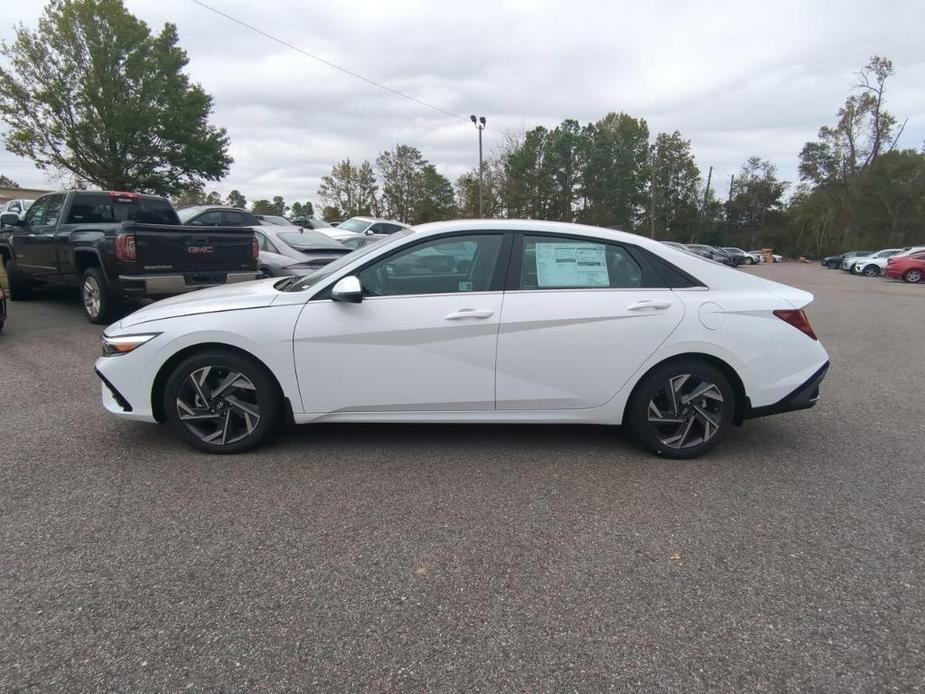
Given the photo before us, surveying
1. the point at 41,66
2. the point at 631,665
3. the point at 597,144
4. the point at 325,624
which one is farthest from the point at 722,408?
the point at 597,144

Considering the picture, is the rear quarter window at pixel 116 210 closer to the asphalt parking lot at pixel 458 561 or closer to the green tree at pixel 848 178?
the asphalt parking lot at pixel 458 561

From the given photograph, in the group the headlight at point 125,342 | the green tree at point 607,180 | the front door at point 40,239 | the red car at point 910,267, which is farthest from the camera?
the green tree at point 607,180

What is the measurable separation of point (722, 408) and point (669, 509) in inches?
38.2

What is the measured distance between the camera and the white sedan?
362cm

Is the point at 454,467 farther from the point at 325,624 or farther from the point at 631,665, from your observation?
the point at 631,665


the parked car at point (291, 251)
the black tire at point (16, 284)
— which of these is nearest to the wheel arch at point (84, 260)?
the parked car at point (291, 251)

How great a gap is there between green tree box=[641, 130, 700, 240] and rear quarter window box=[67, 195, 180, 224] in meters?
67.9

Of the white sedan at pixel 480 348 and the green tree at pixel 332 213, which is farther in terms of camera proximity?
the green tree at pixel 332 213

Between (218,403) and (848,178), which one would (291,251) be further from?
(848,178)

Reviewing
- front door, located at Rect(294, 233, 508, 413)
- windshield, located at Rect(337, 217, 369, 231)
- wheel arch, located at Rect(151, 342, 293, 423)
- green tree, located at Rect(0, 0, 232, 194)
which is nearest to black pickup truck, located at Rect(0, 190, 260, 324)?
wheel arch, located at Rect(151, 342, 293, 423)

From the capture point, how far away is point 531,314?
11.9 feet

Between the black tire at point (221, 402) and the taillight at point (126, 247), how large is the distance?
434 cm

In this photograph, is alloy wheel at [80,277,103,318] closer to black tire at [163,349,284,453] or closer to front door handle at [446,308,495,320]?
black tire at [163,349,284,453]

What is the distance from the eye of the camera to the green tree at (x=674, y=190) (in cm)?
7244
